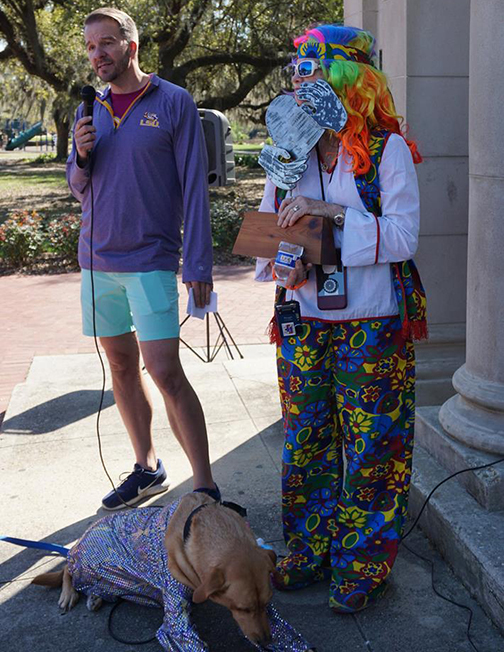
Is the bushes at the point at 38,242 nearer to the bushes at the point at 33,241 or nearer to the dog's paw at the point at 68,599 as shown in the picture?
the bushes at the point at 33,241

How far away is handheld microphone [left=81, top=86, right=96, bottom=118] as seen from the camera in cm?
345

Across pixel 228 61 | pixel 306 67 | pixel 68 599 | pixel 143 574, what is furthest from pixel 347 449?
pixel 228 61

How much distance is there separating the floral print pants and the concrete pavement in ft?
0.50

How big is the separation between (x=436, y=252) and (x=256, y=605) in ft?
8.81

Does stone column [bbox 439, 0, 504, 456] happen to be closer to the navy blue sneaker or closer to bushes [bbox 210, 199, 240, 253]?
the navy blue sneaker

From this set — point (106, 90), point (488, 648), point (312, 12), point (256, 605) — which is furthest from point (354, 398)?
point (312, 12)

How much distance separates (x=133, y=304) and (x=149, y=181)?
1.84 ft

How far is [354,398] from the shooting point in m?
2.78

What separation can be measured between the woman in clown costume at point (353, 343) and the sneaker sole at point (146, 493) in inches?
40.8

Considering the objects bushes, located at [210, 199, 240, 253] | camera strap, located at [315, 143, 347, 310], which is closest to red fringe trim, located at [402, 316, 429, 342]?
camera strap, located at [315, 143, 347, 310]

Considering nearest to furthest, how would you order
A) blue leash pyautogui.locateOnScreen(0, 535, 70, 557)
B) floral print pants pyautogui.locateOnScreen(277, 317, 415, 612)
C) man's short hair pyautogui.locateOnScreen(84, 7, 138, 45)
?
floral print pants pyautogui.locateOnScreen(277, 317, 415, 612), blue leash pyautogui.locateOnScreen(0, 535, 70, 557), man's short hair pyautogui.locateOnScreen(84, 7, 138, 45)

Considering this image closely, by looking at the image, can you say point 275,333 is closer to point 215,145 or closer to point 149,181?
point 149,181

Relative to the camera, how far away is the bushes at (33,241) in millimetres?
12172

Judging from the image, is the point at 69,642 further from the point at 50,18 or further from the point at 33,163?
the point at 33,163
